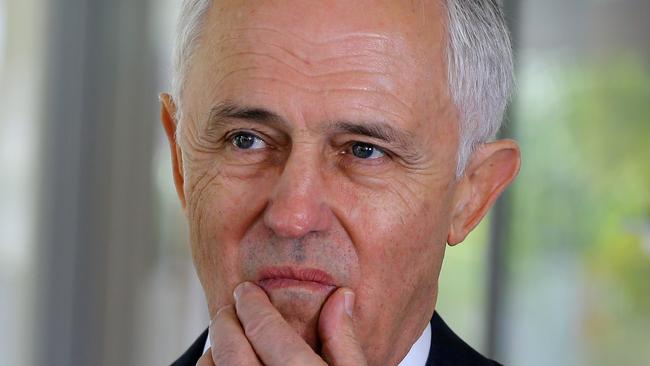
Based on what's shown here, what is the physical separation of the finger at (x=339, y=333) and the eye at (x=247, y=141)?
10.9 inches

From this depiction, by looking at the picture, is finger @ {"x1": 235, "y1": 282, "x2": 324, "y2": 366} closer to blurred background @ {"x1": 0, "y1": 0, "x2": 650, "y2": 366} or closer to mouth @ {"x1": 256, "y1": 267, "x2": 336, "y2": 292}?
mouth @ {"x1": 256, "y1": 267, "x2": 336, "y2": 292}

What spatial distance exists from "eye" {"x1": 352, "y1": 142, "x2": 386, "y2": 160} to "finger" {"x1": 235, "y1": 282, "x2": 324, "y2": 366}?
27 centimetres

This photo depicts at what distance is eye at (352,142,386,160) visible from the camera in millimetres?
1548

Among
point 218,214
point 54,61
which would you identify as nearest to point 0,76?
point 54,61

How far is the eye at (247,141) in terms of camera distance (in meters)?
1.58

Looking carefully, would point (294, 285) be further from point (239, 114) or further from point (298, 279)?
point (239, 114)

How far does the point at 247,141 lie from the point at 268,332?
13.1 inches

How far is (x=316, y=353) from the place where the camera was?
1.50 m

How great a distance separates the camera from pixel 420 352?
1.79 m

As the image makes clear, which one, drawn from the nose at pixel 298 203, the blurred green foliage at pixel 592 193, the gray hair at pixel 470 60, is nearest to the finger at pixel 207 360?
the nose at pixel 298 203

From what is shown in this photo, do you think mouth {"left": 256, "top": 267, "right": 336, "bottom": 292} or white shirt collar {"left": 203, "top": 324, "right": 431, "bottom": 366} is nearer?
mouth {"left": 256, "top": 267, "right": 336, "bottom": 292}

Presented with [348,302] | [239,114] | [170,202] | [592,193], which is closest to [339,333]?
[348,302]

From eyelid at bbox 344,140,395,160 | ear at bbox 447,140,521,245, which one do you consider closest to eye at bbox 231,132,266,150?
eyelid at bbox 344,140,395,160

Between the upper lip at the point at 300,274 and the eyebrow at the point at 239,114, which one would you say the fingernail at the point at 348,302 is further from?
the eyebrow at the point at 239,114
